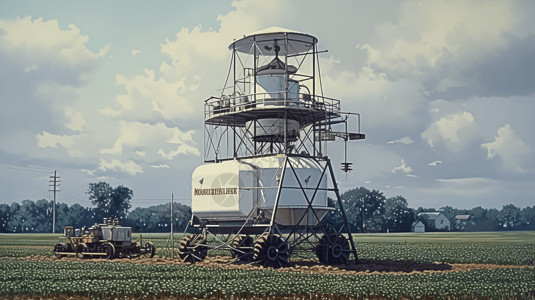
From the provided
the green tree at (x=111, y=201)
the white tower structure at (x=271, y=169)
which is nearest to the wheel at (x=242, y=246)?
the white tower structure at (x=271, y=169)

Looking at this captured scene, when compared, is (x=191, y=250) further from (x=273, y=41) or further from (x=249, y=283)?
(x=249, y=283)

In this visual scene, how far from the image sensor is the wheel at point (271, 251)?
43219 millimetres

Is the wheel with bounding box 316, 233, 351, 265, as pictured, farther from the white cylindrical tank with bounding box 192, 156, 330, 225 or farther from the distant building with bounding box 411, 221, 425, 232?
the distant building with bounding box 411, 221, 425, 232

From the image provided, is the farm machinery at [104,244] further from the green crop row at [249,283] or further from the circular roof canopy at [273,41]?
the circular roof canopy at [273,41]

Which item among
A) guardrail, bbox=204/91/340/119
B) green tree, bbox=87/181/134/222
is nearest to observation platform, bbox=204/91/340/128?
guardrail, bbox=204/91/340/119

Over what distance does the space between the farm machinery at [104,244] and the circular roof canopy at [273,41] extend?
17.2 meters

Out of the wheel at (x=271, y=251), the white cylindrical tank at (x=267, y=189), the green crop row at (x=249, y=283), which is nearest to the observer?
the green crop row at (x=249, y=283)

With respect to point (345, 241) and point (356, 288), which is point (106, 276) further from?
point (345, 241)

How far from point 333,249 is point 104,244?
1826 centimetres

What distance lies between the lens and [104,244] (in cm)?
5378

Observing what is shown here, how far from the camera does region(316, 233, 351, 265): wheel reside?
4809 centimetres

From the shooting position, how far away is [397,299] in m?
27.9

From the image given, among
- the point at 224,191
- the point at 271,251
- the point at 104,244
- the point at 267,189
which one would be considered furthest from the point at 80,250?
the point at 271,251

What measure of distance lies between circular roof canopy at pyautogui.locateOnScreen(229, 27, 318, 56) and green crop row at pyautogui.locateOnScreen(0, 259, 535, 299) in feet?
56.4
